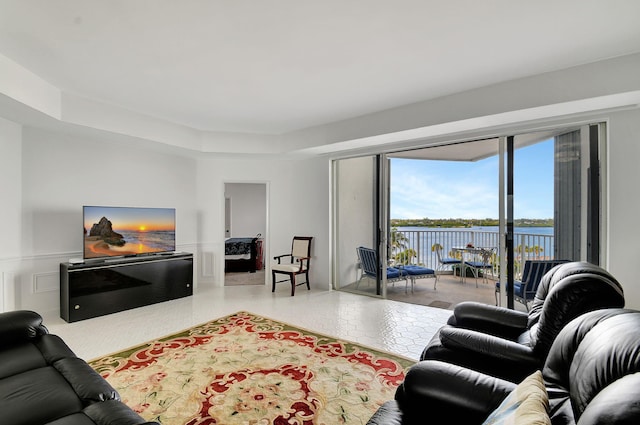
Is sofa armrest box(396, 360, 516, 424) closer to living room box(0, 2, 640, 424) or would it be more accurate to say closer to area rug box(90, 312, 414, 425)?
area rug box(90, 312, 414, 425)

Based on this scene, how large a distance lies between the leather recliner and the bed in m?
5.71

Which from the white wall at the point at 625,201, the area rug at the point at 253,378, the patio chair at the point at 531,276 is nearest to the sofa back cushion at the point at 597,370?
the area rug at the point at 253,378

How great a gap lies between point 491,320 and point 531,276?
6.18 ft

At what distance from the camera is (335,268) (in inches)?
225

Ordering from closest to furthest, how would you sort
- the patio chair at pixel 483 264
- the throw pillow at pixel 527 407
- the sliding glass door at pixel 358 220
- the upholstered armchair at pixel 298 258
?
the throw pillow at pixel 527 407 < the sliding glass door at pixel 358 220 < the upholstered armchair at pixel 298 258 < the patio chair at pixel 483 264

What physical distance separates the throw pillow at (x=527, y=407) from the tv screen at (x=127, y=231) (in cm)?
484

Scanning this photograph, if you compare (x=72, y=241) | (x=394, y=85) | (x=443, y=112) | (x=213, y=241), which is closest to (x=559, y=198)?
(x=443, y=112)

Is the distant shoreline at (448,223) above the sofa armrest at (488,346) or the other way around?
above

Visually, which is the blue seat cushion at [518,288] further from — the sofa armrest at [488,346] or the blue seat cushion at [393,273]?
the sofa armrest at [488,346]

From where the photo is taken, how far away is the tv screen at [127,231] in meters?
4.22

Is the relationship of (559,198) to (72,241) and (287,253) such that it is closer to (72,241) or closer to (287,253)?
(287,253)

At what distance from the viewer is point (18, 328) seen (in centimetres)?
206

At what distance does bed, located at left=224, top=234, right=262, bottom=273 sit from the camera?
→ 7.27m

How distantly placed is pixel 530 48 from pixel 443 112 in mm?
1131
